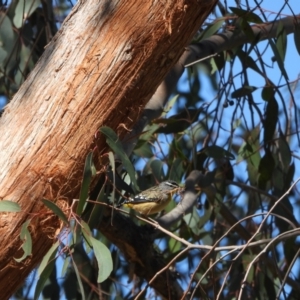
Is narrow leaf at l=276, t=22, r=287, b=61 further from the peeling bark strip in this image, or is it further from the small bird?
the peeling bark strip

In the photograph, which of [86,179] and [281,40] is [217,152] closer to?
[281,40]

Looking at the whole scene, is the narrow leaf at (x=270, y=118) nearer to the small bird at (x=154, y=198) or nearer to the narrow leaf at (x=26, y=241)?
the small bird at (x=154, y=198)

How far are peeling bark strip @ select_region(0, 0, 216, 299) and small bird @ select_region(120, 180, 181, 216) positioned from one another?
1169mm

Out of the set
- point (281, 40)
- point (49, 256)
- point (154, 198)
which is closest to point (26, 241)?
point (49, 256)

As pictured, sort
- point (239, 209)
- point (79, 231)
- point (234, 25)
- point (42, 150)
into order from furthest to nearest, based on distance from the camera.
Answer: point (239, 209)
point (234, 25)
point (79, 231)
point (42, 150)

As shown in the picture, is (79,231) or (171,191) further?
(171,191)

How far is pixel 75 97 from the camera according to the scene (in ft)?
5.96

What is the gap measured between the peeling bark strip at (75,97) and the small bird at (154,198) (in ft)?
3.84

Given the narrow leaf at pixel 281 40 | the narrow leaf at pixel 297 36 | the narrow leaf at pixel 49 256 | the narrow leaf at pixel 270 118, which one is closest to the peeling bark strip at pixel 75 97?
the narrow leaf at pixel 49 256

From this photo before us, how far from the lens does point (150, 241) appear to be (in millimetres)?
3078

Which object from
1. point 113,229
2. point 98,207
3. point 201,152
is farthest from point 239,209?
point 98,207

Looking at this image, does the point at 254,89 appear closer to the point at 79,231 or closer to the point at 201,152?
the point at 201,152

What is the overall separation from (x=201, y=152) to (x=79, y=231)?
4.57 ft

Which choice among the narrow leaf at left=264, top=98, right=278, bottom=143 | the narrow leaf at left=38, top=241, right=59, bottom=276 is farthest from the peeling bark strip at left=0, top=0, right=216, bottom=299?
the narrow leaf at left=264, top=98, right=278, bottom=143
